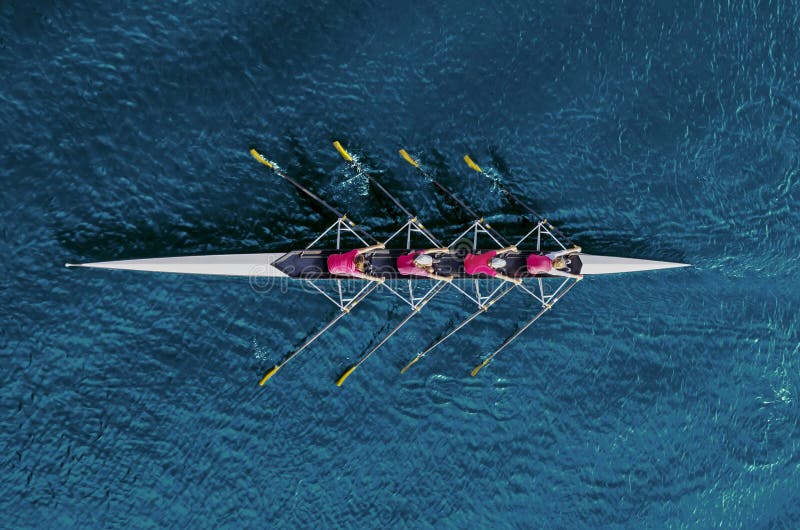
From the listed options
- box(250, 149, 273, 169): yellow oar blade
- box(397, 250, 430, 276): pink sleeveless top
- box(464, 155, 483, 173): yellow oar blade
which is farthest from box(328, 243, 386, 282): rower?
box(464, 155, 483, 173): yellow oar blade

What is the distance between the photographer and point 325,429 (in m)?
16.5

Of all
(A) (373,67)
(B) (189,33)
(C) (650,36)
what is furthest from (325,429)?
(C) (650,36)

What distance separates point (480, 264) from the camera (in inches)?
583

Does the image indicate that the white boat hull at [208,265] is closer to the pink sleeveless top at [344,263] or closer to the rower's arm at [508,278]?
the pink sleeveless top at [344,263]

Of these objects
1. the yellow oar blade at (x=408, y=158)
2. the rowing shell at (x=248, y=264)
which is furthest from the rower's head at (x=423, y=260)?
the yellow oar blade at (x=408, y=158)

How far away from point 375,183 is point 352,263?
3.00 metres

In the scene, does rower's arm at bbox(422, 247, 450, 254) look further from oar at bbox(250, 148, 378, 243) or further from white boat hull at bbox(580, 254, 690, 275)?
white boat hull at bbox(580, 254, 690, 275)

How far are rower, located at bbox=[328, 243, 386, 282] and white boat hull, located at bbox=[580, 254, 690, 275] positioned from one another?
254 inches

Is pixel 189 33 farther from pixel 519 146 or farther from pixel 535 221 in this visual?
pixel 535 221

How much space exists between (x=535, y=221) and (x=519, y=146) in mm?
2427

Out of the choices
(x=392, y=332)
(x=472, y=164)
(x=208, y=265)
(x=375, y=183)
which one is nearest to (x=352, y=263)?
(x=392, y=332)

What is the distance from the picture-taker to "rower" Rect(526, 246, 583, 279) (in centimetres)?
1495

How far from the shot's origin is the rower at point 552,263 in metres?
15.0

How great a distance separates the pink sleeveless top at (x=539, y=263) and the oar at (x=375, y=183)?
279 cm
